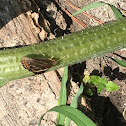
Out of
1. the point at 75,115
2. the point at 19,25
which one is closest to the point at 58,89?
the point at 75,115

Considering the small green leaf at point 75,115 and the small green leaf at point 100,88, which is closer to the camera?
the small green leaf at point 75,115

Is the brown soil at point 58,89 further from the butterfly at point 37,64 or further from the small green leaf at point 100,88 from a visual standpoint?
the butterfly at point 37,64

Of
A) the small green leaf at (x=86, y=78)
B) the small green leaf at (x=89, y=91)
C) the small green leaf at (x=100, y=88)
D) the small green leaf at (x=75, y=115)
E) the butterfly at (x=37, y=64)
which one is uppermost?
the butterfly at (x=37, y=64)

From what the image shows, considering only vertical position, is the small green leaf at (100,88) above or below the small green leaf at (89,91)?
above

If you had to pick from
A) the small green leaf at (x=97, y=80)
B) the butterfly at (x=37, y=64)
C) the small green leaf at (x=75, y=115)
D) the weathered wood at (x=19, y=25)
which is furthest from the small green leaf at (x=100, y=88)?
the butterfly at (x=37, y=64)

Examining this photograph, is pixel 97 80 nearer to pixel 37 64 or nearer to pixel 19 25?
pixel 19 25

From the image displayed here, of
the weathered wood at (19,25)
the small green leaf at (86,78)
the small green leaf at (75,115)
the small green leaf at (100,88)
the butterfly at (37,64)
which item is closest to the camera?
the butterfly at (37,64)
